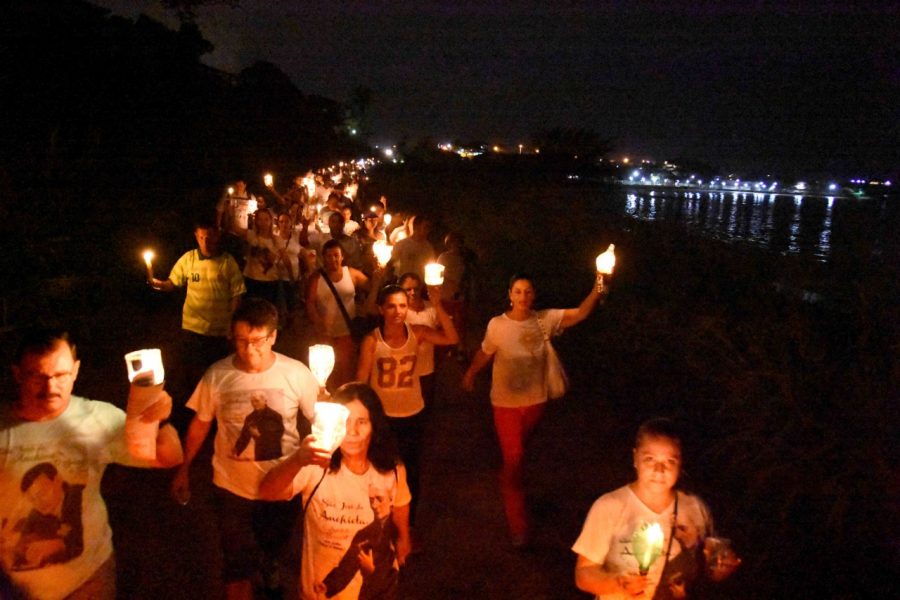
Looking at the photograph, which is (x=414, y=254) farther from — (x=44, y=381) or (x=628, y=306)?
(x=44, y=381)

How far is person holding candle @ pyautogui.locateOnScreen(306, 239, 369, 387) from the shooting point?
635 cm

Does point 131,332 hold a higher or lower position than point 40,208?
lower

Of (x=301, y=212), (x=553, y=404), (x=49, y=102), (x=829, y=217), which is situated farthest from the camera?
(x=49, y=102)

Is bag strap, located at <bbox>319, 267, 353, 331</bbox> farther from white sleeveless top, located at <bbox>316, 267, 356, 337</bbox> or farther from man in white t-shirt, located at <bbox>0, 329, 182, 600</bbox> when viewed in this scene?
man in white t-shirt, located at <bbox>0, 329, 182, 600</bbox>

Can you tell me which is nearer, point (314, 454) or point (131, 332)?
point (314, 454)

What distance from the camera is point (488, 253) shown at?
52.5 ft

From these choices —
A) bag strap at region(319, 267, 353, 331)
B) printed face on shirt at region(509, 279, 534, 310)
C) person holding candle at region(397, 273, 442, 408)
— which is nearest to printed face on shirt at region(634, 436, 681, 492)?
printed face on shirt at region(509, 279, 534, 310)

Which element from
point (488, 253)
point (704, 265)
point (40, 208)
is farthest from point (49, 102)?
point (704, 265)

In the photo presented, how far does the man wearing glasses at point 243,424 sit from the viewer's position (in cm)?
371

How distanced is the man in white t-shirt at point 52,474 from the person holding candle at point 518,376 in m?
2.50

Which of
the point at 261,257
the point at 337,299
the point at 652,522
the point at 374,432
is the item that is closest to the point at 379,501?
the point at 374,432

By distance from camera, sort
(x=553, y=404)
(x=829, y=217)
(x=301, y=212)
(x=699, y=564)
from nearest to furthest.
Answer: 1. (x=699, y=564)
2. (x=829, y=217)
3. (x=553, y=404)
4. (x=301, y=212)

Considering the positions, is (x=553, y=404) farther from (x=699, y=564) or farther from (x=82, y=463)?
(x=82, y=463)

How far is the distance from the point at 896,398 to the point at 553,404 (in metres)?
4.33
